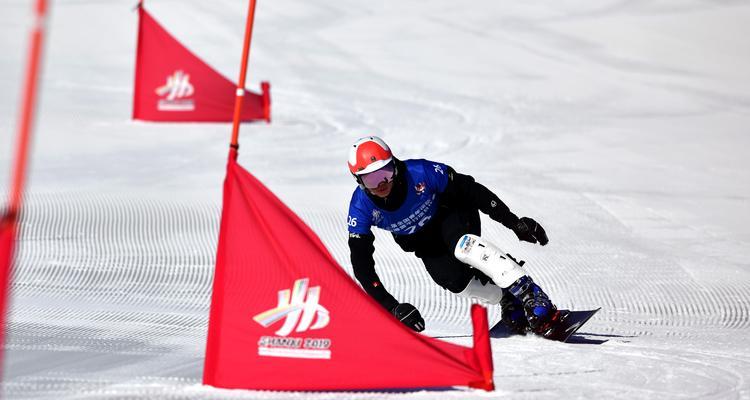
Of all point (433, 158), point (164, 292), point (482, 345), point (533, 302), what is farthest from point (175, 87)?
point (482, 345)

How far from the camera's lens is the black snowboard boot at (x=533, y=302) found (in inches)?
217

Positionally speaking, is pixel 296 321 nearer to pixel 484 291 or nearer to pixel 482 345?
pixel 482 345

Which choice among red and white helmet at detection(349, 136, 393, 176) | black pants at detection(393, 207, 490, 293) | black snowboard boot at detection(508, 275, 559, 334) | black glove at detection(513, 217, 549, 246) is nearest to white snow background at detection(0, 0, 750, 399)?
black snowboard boot at detection(508, 275, 559, 334)

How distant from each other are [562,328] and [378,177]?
1194 mm

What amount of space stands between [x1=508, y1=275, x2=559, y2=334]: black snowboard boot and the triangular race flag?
1.34 m

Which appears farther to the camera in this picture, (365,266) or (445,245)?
(445,245)

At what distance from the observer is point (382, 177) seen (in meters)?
5.36

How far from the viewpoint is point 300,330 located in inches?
164

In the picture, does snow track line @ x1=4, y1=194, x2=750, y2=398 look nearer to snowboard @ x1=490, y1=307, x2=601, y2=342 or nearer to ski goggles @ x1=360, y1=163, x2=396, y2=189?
snowboard @ x1=490, y1=307, x2=601, y2=342

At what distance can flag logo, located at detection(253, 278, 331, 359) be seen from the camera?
4.15 m

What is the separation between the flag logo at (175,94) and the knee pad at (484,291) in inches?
330

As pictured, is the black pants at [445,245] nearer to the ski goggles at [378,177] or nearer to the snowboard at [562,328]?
the snowboard at [562,328]

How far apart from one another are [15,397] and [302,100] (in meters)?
11.5

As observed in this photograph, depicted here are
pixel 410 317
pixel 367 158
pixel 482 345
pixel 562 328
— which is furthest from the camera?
pixel 562 328
